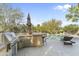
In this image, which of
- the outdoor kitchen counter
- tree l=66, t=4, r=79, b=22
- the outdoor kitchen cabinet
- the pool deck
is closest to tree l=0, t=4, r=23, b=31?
the outdoor kitchen cabinet

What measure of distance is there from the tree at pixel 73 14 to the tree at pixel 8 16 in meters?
0.48

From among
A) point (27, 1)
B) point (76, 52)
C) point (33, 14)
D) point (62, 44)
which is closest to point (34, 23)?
point (33, 14)

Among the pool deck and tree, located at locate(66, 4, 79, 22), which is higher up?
tree, located at locate(66, 4, 79, 22)

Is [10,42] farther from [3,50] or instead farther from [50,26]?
[50,26]

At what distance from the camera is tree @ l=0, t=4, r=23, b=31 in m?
1.65

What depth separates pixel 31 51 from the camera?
5.40ft

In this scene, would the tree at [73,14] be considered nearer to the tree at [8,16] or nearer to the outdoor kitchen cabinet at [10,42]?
the tree at [8,16]

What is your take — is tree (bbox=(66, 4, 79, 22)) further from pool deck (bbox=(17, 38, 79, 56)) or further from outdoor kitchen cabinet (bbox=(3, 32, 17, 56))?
outdoor kitchen cabinet (bbox=(3, 32, 17, 56))

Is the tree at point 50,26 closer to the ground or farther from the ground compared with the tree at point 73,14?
closer to the ground

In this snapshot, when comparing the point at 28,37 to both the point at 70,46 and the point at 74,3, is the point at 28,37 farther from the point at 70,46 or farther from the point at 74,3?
the point at 74,3

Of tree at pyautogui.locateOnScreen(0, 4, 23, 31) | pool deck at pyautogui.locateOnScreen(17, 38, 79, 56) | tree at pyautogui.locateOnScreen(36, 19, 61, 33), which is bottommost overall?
pool deck at pyautogui.locateOnScreen(17, 38, 79, 56)

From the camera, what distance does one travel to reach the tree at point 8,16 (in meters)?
1.65

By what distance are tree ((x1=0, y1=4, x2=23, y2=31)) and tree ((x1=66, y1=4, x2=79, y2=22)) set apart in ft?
1.57

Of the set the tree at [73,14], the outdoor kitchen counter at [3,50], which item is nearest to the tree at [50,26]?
the tree at [73,14]
